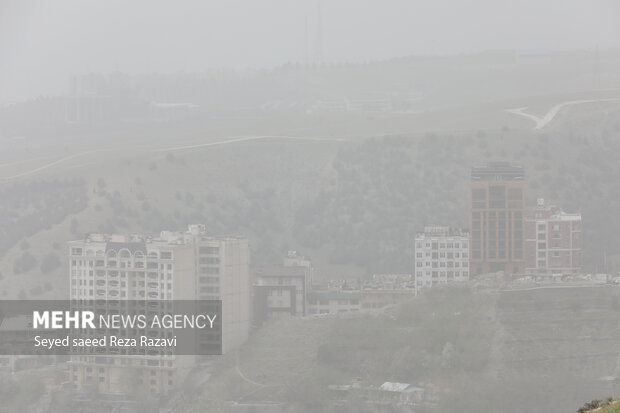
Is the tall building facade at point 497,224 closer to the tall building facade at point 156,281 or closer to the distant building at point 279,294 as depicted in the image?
the distant building at point 279,294

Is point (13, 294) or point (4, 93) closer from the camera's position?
point (13, 294)

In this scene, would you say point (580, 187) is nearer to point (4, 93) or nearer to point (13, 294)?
point (13, 294)

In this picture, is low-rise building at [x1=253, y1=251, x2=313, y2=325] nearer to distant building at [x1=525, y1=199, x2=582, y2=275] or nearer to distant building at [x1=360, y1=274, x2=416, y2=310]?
distant building at [x1=360, y1=274, x2=416, y2=310]

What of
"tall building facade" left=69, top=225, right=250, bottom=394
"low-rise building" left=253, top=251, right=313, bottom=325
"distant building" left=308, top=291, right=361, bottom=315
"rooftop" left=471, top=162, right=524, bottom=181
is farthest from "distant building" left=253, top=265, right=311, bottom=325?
"rooftop" left=471, top=162, right=524, bottom=181

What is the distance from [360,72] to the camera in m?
63.3

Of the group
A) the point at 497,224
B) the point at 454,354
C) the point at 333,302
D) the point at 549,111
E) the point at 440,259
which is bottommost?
the point at 454,354

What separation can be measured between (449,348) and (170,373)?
3950 millimetres

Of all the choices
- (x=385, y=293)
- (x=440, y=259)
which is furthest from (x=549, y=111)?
(x=385, y=293)

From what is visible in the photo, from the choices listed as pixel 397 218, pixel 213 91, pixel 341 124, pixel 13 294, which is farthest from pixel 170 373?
pixel 213 91

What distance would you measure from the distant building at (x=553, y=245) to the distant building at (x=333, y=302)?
2.88 metres

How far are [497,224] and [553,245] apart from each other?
38.8 inches

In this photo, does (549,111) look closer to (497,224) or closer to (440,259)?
(497,224)

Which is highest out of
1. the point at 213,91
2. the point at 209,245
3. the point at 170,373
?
the point at 213,91

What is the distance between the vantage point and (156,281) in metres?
28.2
